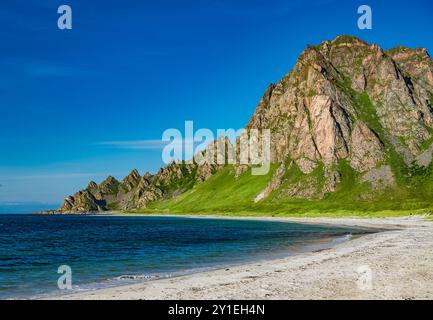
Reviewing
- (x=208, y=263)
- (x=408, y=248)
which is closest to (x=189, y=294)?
(x=208, y=263)

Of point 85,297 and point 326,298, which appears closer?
point 326,298

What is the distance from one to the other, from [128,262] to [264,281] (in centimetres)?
2503

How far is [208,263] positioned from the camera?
4931 centimetres

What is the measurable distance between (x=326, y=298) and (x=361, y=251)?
97.6ft

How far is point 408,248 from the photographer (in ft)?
171

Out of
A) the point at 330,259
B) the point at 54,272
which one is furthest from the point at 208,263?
the point at 54,272
